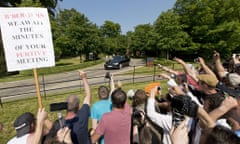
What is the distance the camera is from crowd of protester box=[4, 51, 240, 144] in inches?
78.5

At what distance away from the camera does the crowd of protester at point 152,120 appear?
199 centimetres

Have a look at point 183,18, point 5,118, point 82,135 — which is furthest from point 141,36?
point 82,135

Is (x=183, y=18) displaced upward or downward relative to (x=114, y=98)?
upward

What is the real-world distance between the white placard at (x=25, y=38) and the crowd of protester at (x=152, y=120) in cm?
93

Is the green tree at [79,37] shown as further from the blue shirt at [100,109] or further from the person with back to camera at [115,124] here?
the person with back to camera at [115,124]

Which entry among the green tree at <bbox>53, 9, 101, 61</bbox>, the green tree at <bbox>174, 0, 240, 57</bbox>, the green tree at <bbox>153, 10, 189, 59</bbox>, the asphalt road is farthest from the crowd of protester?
the green tree at <bbox>53, 9, 101, 61</bbox>

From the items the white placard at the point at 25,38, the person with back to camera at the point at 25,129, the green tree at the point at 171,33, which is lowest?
the person with back to camera at the point at 25,129

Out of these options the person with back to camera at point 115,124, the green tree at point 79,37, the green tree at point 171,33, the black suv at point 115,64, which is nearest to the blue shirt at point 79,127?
the person with back to camera at point 115,124

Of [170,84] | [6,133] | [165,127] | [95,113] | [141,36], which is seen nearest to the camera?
[170,84]

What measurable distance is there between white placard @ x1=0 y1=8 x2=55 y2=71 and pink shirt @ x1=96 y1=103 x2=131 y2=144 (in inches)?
55.2

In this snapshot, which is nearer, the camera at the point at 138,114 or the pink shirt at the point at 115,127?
the pink shirt at the point at 115,127

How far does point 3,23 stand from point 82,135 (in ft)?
6.62

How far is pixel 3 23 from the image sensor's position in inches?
118

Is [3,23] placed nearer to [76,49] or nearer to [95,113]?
[95,113]
